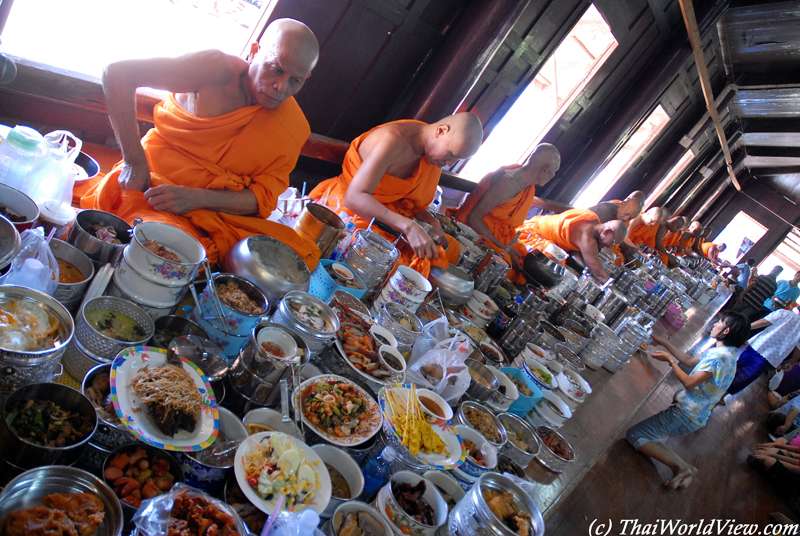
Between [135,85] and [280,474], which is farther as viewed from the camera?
[135,85]

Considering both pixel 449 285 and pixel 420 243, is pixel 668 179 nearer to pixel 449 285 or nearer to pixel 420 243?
pixel 449 285

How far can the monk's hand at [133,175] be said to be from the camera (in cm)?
195

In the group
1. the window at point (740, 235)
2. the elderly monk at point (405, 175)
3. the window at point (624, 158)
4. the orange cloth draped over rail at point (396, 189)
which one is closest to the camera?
the elderly monk at point (405, 175)

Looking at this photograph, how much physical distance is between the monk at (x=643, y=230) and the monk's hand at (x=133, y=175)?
297 inches

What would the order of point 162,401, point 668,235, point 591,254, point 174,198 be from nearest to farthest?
point 162,401 → point 174,198 → point 591,254 → point 668,235

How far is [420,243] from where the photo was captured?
9.42 ft

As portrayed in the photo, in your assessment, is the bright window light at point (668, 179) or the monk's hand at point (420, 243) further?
the bright window light at point (668, 179)

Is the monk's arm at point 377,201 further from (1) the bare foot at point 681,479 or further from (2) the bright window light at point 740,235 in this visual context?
(2) the bright window light at point 740,235

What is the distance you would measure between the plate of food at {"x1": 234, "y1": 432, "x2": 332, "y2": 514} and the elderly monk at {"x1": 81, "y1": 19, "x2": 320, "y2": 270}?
1.24 meters

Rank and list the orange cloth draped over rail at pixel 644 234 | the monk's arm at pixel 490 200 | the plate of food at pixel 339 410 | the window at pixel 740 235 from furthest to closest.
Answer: the window at pixel 740 235 < the orange cloth draped over rail at pixel 644 234 < the monk's arm at pixel 490 200 < the plate of food at pixel 339 410

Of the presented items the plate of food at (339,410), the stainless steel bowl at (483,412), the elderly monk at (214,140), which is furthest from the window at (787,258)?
the plate of food at (339,410)

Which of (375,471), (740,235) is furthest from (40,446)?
(740,235)

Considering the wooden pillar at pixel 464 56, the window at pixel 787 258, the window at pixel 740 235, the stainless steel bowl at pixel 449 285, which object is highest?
the window at pixel 787 258

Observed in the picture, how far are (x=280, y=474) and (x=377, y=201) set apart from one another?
7.20 feet
